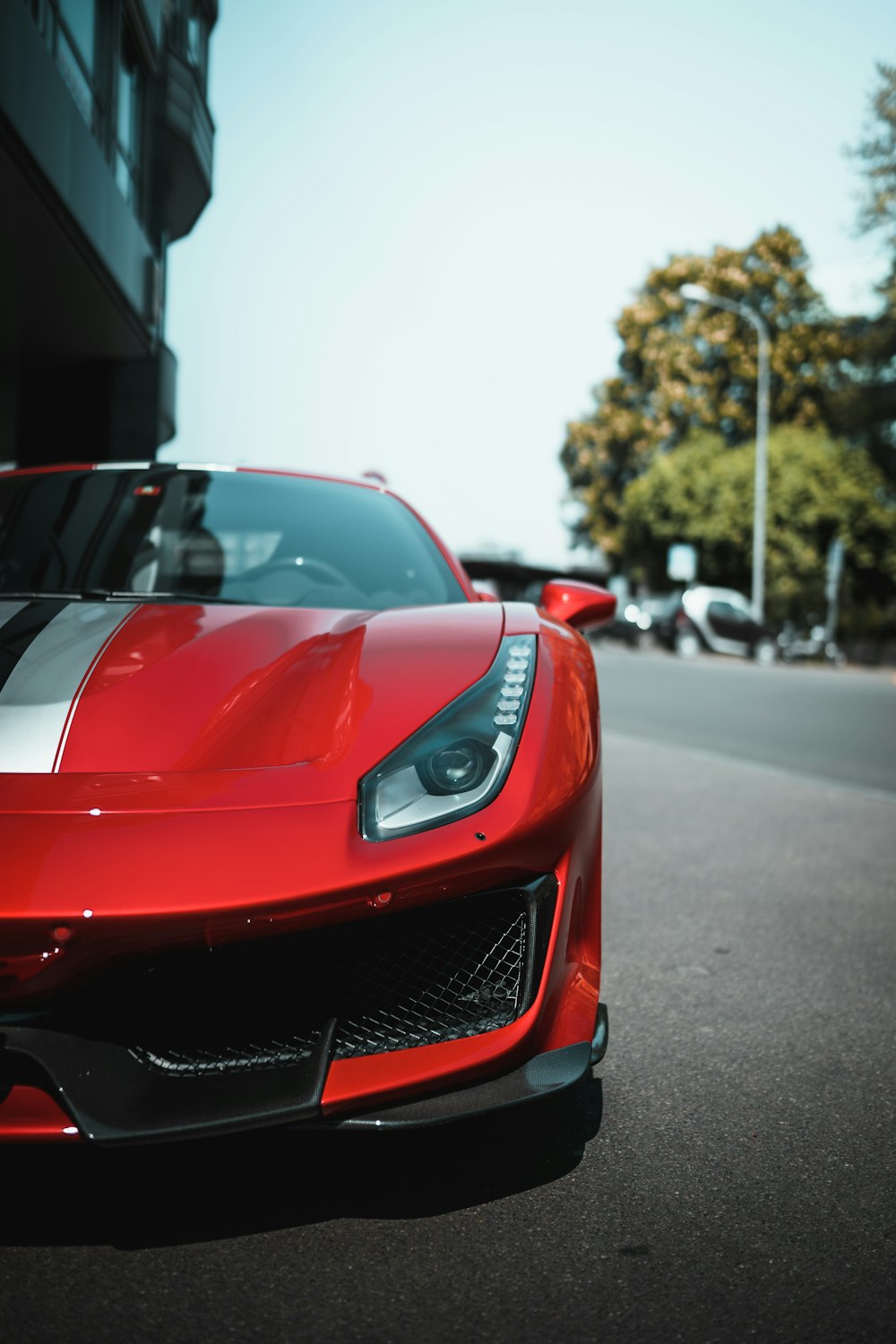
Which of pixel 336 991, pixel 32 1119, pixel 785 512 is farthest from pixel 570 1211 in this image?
pixel 785 512

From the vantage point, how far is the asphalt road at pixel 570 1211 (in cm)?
165

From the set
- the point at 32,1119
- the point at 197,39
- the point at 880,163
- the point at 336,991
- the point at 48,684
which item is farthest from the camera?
the point at 880,163

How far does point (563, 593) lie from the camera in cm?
304

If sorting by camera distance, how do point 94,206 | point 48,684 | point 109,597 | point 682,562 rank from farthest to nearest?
point 682,562, point 94,206, point 109,597, point 48,684

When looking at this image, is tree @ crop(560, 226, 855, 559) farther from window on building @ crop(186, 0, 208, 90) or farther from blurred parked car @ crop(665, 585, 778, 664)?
window on building @ crop(186, 0, 208, 90)

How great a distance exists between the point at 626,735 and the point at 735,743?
86cm

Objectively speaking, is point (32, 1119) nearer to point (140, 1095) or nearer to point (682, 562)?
point (140, 1095)

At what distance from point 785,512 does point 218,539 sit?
32.1 metres

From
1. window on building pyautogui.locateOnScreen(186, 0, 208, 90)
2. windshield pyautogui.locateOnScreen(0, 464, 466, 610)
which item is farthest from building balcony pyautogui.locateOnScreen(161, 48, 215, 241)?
windshield pyautogui.locateOnScreen(0, 464, 466, 610)

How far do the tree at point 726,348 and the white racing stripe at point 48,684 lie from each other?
40039 mm

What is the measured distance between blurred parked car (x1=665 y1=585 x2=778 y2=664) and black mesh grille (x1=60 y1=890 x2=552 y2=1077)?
2616cm

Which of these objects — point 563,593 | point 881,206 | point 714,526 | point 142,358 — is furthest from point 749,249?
point 563,593

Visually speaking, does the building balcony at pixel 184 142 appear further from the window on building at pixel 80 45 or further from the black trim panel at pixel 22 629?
the black trim panel at pixel 22 629

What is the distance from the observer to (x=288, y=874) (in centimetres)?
174
